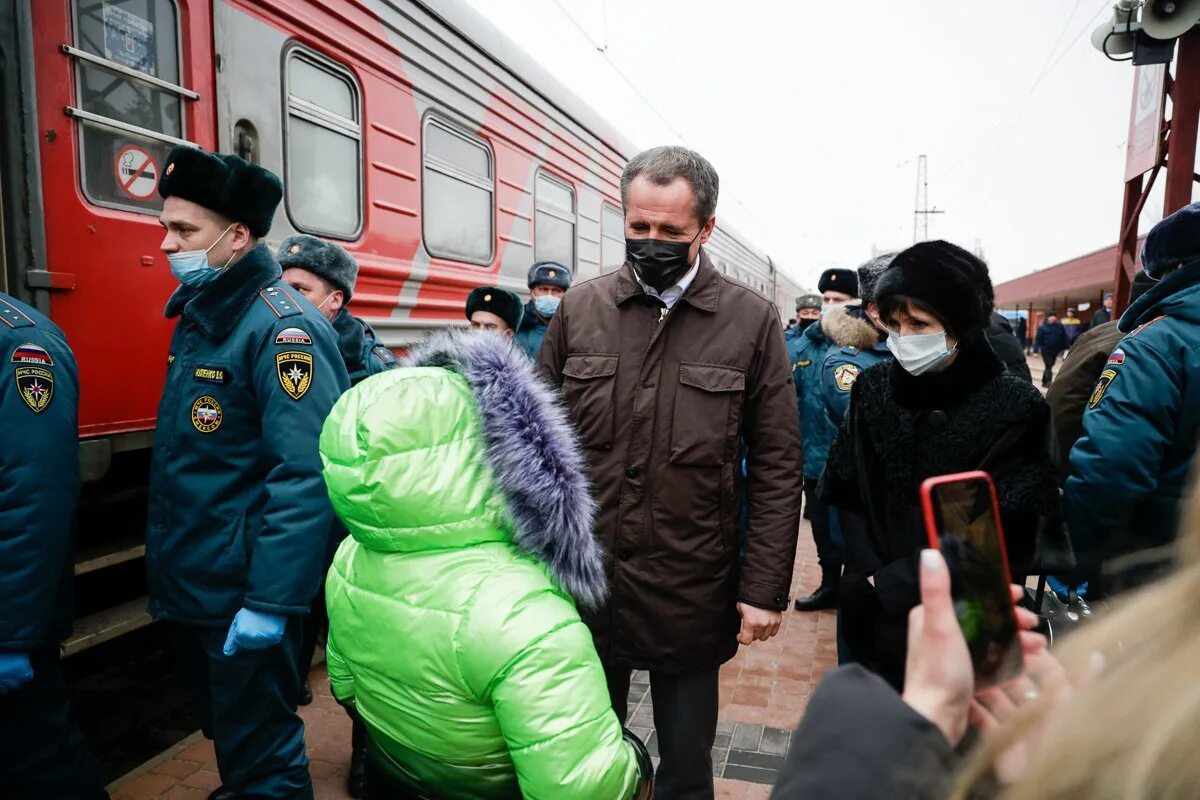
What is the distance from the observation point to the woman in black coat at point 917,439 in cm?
209

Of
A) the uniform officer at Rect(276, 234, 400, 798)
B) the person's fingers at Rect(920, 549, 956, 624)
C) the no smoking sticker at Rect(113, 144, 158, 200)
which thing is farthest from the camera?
the uniform officer at Rect(276, 234, 400, 798)

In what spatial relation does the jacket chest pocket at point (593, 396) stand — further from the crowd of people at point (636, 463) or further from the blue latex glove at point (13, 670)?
the blue latex glove at point (13, 670)

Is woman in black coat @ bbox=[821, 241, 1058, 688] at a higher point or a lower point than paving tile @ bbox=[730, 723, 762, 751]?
higher

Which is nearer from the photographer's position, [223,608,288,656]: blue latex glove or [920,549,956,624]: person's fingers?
[920,549,956,624]: person's fingers

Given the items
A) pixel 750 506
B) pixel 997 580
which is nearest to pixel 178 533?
pixel 750 506

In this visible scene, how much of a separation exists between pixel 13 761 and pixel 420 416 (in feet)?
5.90

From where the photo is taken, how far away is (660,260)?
7.19ft

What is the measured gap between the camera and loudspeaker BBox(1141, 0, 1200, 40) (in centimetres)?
513

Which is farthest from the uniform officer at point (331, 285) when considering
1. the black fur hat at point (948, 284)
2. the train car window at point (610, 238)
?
the train car window at point (610, 238)

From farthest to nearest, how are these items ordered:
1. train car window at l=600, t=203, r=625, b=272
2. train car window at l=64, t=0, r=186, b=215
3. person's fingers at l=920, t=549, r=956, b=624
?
train car window at l=600, t=203, r=625, b=272, train car window at l=64, t=0, r=186, b=215, person's fingers at l=920, t=549, r=956, b=624

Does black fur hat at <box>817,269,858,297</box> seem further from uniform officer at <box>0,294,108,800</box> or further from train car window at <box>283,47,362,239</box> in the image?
uniform officer at <box>0,294,108,800</box>

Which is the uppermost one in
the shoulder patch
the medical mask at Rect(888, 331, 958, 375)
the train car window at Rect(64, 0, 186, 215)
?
the train car window at Rect(64, 0, 186, 215)

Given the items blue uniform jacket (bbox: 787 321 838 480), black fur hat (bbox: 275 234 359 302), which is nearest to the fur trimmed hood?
blue uniform jacket (bbox: 787 321 838 480)

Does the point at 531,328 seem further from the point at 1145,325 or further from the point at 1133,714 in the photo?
the point at 1133,714
